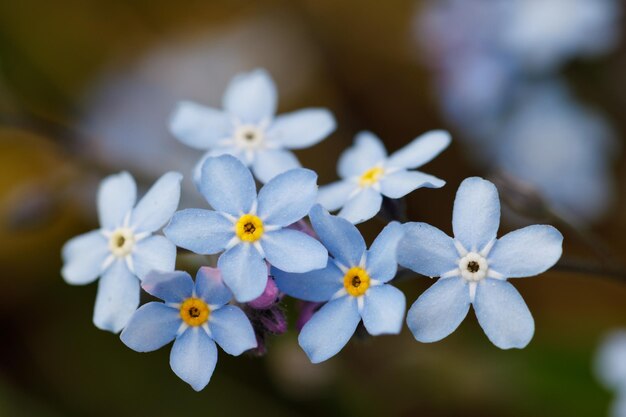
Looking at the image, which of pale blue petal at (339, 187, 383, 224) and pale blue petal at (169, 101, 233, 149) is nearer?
pale blue petal at (339, 187, 383, 224)

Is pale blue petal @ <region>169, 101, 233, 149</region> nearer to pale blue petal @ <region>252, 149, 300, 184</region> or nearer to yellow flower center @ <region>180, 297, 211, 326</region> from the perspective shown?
pale blue petal @ <region>252, 149, 300, 184</region>

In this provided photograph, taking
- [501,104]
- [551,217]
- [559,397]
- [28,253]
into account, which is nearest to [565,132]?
[501,104]

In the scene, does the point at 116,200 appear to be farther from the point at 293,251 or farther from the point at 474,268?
the point at 474,268

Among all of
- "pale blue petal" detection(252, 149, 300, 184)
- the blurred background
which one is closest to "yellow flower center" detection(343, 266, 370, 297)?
"pale blue petal" detection(252, 149, 300, 184)

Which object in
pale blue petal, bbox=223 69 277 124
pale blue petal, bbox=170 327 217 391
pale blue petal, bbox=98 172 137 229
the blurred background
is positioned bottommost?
pale blue petal, bbox=170 327 217 391

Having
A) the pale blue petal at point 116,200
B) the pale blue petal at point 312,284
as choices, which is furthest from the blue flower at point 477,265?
the pale blue petal at point 116,200

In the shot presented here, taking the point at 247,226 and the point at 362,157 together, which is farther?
the point at 362,157

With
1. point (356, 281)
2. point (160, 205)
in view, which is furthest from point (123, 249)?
point (356, 281)

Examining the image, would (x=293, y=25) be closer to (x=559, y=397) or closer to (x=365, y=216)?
(x=559, y=397)
